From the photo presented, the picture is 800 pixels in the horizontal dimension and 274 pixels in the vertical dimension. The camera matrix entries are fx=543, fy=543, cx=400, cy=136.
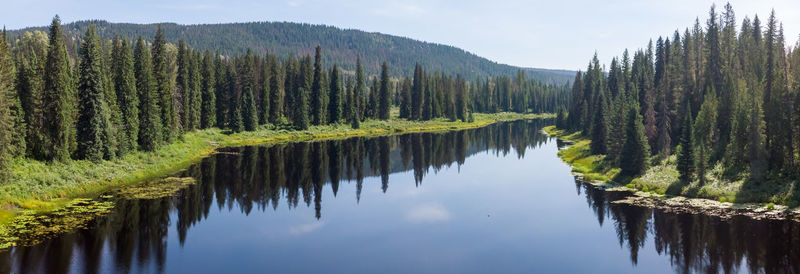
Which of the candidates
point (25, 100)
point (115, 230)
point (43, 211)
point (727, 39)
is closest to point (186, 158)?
point (25, 100)

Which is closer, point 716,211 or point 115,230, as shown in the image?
point 115,230

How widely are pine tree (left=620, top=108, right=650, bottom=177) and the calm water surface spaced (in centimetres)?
490

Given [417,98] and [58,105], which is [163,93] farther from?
[417,98]

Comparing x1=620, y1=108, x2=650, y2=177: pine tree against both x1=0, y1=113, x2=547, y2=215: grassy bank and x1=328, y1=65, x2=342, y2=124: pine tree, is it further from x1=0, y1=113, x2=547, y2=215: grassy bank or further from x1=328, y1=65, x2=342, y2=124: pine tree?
x1=328, y1=65, x2=342, y2=124: pine tree

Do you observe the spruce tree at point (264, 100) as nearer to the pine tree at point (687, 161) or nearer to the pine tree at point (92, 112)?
the pine tree at point (92, 112)

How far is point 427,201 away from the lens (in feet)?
169

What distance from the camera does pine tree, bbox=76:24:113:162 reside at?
54656mm

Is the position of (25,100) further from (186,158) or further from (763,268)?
(763,268)

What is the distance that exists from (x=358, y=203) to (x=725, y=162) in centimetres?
3624

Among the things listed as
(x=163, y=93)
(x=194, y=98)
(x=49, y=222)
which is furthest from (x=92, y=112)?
(x=194, y=98)

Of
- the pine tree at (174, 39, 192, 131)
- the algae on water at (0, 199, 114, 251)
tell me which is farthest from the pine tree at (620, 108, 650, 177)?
the pine tree at (174, 39, 192, 131)

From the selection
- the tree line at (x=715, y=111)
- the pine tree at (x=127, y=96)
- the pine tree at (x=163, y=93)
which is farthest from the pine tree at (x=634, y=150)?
the pine tree at (x=163, y=93)

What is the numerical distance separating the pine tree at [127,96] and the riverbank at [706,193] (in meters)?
52.0

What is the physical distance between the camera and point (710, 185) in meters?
48.0
